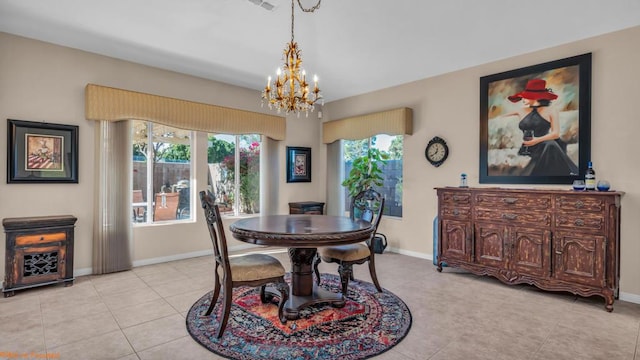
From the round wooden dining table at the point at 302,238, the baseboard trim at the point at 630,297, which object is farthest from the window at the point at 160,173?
the baseboard trim at the point at 630,297

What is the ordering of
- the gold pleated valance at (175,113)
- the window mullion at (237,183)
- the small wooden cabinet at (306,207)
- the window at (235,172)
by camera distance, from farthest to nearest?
1. the small wooden cabinet at (306,207)
2. the window mullion at (237,183)
3. the window at (235,172)
4. the gold pleated valance at (175,113)

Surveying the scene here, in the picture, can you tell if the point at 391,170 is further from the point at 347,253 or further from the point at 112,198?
the point at 112,198

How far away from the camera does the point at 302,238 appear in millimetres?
2461

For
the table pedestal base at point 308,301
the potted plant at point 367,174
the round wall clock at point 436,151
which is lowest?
the table pedestal base at point 308,301

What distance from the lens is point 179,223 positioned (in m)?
4.87

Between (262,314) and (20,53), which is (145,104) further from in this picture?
(262,314)

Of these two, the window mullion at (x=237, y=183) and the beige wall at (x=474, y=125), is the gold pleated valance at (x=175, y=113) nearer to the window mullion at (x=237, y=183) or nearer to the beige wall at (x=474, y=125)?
the window mullion at (x=237, y=183)

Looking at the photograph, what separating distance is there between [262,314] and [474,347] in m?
1.69

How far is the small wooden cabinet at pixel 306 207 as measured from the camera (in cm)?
584

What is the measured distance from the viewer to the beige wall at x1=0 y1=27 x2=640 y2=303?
11.0 feet

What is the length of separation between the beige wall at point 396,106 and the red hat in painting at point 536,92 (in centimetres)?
27

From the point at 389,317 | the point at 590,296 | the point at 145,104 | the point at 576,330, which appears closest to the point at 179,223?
the point at 145,104

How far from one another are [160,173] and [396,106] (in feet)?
12.5

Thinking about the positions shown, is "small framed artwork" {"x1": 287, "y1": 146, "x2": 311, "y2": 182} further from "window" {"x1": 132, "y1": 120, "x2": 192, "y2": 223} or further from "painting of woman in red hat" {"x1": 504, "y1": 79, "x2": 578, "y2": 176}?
"painting of woman in red hat" {"x1": 504, "y1": 79, "x2": 578, "y2": 176}
